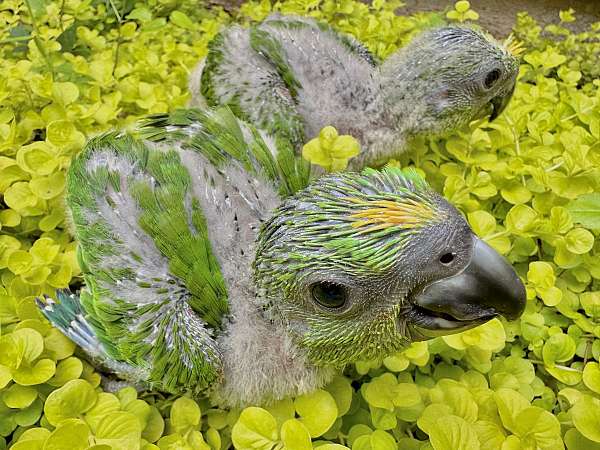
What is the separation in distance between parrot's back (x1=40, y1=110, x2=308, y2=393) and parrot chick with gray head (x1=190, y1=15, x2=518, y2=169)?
58cm

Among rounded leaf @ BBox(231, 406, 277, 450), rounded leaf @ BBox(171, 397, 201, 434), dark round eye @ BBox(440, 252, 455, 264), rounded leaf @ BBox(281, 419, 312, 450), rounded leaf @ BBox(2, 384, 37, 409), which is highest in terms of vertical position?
dark round eye @ BBox(440, 252, 455, 264)

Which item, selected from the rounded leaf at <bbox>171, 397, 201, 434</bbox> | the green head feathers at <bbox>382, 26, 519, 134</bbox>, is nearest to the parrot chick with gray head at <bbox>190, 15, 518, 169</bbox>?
the green head feathers at <bbox>382, 26, 519, 134</bbox>

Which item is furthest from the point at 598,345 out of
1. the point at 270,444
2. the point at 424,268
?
the point at 270,444

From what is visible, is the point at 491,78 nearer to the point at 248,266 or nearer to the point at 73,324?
the point at 248,266

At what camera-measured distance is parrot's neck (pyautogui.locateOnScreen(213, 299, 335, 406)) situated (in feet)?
2.92

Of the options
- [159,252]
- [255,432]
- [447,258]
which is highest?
[447,258]

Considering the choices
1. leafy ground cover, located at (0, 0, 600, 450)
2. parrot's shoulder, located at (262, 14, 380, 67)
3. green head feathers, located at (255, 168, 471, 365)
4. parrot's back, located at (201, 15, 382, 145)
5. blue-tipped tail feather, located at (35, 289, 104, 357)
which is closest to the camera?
green head feathers, located at (255, 168, 471, 365)

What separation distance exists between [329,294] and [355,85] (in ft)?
3.39

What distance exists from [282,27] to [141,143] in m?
0.86

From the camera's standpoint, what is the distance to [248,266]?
89 centimetres

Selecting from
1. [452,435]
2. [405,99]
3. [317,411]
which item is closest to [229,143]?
[317,411]

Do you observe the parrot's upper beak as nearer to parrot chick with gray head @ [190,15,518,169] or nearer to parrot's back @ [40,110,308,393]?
parrot chick with gray head @ [190,15,518,169]

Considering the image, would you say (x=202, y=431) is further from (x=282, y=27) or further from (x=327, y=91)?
(x=282, y=27)

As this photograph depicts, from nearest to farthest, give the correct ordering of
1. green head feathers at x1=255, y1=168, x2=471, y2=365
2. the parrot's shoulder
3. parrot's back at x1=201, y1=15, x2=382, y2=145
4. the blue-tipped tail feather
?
green head feathers at x1=255, y1=168, x2=471, y2=365
the blue-tipped tail feather
parrot's back at x1=201, y1=15, x2=382, y2=145
the parrot's shoulder
